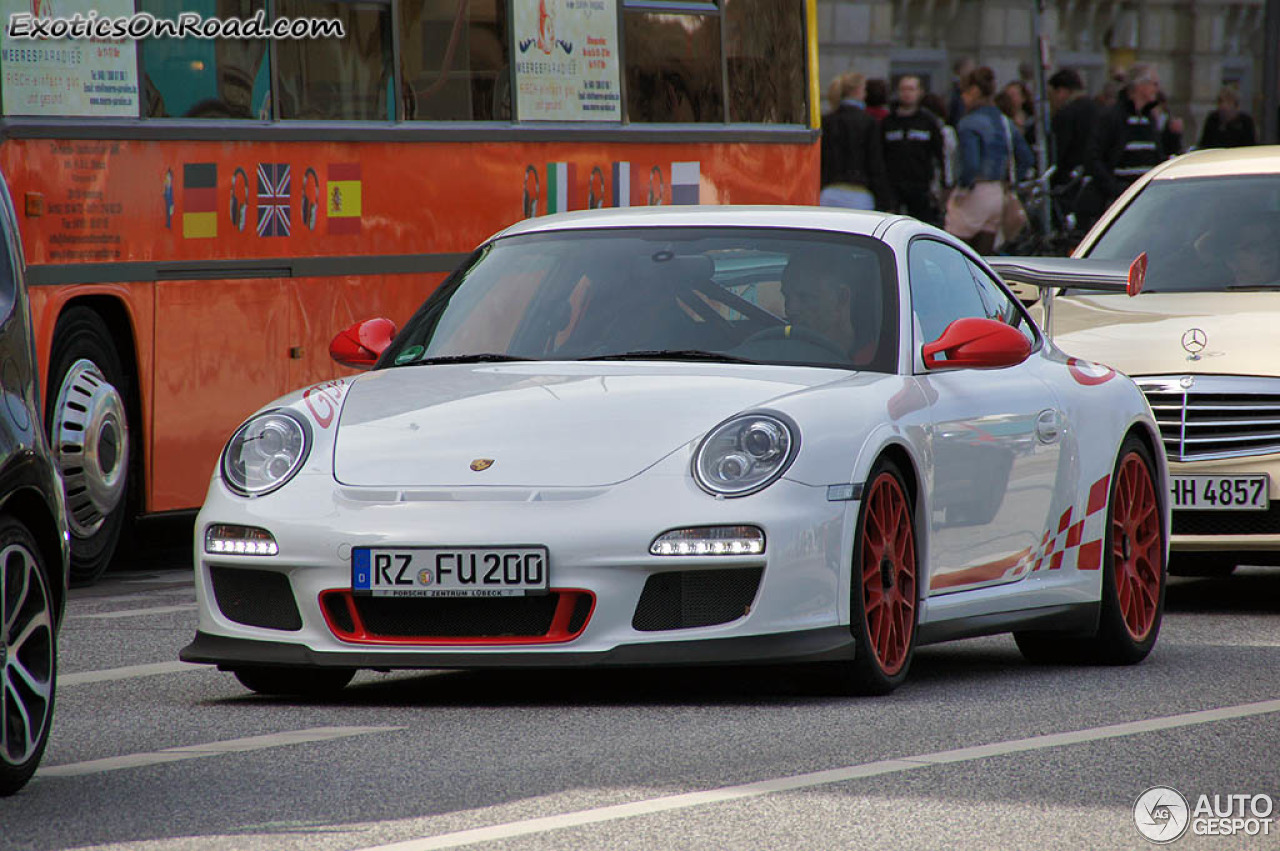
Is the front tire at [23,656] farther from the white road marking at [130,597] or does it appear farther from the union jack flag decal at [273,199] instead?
the union jack flag decal at [273,199]

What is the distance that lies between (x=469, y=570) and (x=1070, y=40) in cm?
4311

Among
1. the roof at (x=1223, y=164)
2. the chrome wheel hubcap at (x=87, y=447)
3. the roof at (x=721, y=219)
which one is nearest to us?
the roof at (x=721, y=219)

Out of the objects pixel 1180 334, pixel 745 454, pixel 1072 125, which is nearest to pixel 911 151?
pixel 1072 125

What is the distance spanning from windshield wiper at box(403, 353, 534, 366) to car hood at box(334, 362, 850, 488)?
257 mm

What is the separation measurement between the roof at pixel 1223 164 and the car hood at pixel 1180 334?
3.93 ft

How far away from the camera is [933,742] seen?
264 inches

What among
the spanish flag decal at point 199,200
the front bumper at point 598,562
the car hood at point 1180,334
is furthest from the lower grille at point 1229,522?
the spanish flag decal at point 199,200

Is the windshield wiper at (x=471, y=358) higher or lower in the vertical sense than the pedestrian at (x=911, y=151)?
lower

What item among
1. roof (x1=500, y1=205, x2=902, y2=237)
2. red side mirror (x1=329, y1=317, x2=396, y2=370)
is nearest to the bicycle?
roof (x1=500, y1=205, x2=902, y2=237)

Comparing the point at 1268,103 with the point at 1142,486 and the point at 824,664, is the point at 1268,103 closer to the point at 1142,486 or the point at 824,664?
the point at 1142,486

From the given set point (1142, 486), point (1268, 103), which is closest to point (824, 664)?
point (1142, 486)

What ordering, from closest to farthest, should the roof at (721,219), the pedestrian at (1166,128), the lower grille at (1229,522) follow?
1. the roof at (721,219)
2. the lower grille at (1229,522)
3. the pedestrian at (1166,128)

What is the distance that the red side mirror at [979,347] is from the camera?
26.2 ft

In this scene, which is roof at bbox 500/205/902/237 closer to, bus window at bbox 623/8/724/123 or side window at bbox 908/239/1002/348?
side window at bbox 908/239/1002/348
